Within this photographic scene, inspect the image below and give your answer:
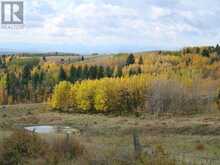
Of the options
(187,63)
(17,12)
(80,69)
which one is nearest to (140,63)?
(187,63)

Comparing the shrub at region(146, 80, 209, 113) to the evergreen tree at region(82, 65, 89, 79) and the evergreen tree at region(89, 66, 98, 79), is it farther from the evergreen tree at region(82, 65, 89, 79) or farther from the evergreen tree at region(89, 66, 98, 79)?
the evergreen tree at region(82, 65, 89, 79)

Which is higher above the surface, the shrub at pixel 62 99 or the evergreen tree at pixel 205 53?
the evergreen tree at pixel 205 53

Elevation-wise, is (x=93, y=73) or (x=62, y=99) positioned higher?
(x=93, y=73)

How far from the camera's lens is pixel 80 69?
12719 centimetres

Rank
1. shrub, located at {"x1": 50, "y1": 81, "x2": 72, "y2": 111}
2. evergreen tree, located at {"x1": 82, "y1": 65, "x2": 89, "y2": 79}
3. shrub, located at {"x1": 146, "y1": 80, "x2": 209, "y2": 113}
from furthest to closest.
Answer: evergreen tree, located at {"x1": 82, "y1": 65, "x2": 89, "y2": 79} → shrub, located at {"x1": 50, "y1": 81, "x2": 72, "y2": 111} → shrub, located at {"x1": 146, "y1": 80, "x2": 209, "y2": 113}

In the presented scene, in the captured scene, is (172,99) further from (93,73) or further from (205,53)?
(205,53)

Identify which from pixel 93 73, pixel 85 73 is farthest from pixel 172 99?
pixel 85 73

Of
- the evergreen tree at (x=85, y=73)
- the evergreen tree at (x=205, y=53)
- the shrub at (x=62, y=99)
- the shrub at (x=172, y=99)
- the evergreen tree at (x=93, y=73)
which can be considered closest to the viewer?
the shrub at (x=172, y=99)

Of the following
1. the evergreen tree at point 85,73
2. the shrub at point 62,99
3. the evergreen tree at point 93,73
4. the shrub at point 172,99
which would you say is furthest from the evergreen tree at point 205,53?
the shrub at point 62,99

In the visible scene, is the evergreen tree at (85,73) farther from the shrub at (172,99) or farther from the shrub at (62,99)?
the shrub at (172,99)

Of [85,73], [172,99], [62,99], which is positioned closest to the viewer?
[172,99]

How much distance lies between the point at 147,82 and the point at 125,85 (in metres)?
4.92

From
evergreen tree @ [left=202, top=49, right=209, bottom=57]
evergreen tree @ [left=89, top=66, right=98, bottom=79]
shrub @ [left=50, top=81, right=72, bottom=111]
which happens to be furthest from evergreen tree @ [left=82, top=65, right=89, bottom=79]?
evergreen tree @ [left=202, top=49, right=209, bottom=57]

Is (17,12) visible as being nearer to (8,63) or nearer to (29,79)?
(29,79)
